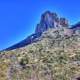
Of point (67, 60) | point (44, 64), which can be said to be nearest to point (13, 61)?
point (44, 64)

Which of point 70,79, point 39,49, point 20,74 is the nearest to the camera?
point 70,79

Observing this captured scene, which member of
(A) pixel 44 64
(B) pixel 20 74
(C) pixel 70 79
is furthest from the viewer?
(A) pixel 44 64

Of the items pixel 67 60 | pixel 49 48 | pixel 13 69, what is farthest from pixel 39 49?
pixel 13 69

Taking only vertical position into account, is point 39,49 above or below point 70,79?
above

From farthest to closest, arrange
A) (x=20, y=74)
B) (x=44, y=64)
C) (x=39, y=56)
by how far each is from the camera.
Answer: (x=39, y=56) < (x=44, y=64) < (x=20, y=74)

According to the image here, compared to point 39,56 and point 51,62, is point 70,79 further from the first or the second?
point 39,56

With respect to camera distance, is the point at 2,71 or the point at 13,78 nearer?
the point at 13,78

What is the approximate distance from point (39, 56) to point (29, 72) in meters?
31.7

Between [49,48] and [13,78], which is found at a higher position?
[49,48]

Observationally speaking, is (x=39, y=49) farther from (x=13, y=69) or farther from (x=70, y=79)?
(x=70, y=79)

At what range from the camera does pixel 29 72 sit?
468 ft

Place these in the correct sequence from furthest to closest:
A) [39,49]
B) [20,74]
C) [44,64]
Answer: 1. [39,49]
2. [44,64]
3. [20,74]

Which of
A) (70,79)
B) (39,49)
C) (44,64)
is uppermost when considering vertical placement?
(39,49)

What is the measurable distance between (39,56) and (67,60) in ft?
54.7
